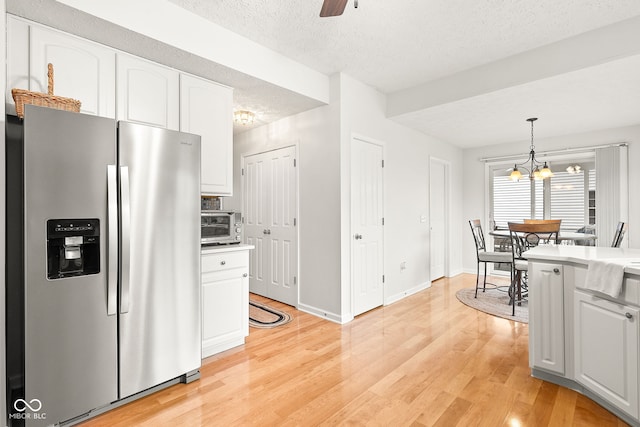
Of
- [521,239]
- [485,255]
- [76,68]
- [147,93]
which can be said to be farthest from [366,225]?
[76,68]

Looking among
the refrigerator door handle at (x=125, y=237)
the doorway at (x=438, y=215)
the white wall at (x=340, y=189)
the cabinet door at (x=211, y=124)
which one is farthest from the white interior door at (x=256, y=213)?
the doorway at (x=438, y=215)

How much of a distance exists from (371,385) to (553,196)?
5.04 m

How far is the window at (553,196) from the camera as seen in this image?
5055mm

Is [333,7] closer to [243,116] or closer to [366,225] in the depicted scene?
[243,116]

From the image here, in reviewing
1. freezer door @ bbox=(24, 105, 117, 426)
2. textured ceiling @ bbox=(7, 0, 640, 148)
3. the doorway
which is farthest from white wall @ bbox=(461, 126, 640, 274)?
freezer door @ bbox=(24, 105, 117, 426)

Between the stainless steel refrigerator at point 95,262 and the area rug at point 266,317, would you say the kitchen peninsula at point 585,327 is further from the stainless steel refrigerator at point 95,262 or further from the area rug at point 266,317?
the stainless steel refrigerator at point 95,262

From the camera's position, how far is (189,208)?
2215mm

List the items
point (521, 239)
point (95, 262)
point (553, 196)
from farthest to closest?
point (553, 196) < point (521, 239) < point (95, 262)

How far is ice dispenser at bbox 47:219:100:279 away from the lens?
1.71 meters

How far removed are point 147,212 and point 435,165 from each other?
4695mm

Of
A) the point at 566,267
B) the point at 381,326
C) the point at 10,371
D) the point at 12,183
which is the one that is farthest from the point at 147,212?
the point at 566,267

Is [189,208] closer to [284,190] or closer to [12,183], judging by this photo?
[12,183]

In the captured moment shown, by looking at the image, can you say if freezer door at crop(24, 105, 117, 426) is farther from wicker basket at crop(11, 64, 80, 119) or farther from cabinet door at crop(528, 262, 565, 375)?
cabinet door at crop(528, 262, 565, 375)

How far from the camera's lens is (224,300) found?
8.85ft
